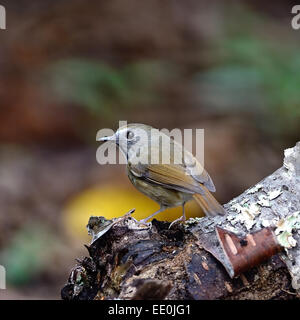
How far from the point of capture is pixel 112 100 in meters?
7.22

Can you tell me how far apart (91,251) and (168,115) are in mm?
4876

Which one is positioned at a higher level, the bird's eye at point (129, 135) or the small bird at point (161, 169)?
the bird's eye at point (129, 135)

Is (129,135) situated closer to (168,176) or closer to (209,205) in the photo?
(168,176)

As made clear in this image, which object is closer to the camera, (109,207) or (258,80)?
(109,207)

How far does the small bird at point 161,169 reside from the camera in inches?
131

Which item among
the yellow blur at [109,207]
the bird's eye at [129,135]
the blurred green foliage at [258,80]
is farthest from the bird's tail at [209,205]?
the blurred green foliage at [258,80]

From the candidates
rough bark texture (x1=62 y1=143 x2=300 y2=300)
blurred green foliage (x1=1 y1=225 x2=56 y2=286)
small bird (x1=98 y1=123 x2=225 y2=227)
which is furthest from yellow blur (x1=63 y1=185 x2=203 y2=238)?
rough bark texture (x1=62 y1=143 x2=300 y2=300)

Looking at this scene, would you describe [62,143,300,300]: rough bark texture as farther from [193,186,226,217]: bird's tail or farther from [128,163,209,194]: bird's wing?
[128,163,209,194]: bird's wing

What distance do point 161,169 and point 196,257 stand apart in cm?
106

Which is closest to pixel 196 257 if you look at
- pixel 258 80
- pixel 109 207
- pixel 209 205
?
pixel 209 205

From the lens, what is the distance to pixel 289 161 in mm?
2963

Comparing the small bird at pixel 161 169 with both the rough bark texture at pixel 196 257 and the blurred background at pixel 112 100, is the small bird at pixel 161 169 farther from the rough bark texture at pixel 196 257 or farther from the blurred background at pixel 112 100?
the blurred background at pixel 112 100
